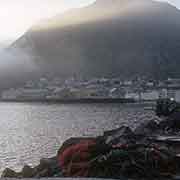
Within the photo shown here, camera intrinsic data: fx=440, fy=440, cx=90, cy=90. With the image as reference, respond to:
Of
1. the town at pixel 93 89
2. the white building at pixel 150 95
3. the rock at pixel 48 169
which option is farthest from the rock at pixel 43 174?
the white building at pixel 150 95

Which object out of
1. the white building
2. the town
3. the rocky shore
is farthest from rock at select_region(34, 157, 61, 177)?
the white building

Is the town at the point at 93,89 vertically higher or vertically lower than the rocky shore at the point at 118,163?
lower

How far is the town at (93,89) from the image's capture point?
104 m

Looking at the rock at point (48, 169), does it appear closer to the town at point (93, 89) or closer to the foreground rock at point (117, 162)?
the foreground rock at point (117, 162)

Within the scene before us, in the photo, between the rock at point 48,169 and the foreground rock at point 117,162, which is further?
the rock at point 48,169

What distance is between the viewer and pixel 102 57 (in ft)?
403

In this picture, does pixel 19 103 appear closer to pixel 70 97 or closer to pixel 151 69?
pixel 70 97

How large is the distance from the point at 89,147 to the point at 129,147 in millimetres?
1103

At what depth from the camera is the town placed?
10377 cm

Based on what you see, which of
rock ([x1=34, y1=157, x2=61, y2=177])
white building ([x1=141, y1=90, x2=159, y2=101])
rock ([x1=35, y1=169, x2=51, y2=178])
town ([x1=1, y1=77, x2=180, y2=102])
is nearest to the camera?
rock ([x1=34, y1=157, x2=61, y2=177])

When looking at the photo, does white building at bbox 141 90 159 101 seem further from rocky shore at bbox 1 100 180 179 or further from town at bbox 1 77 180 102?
rocky shore at bbox 1 100 180 179

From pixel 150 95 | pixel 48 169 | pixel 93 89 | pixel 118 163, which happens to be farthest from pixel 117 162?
pixel 93 89

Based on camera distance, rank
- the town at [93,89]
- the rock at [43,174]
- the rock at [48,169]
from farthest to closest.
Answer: the town at [93,89] → the rock at [43,174] → the rock at [48,169]

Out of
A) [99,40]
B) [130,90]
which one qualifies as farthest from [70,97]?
[99,40]
